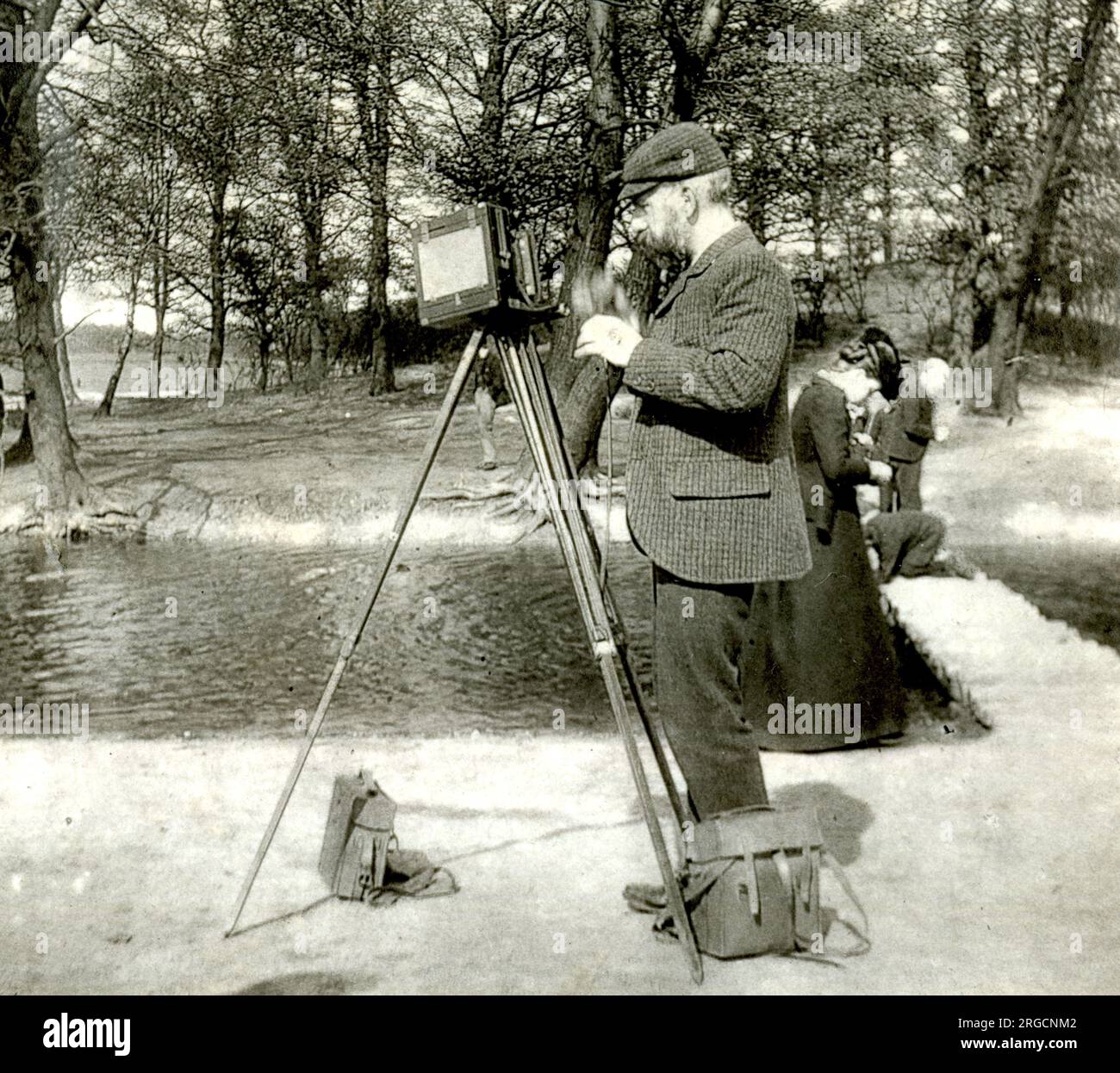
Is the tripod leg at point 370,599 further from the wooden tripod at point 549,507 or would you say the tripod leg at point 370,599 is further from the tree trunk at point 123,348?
the tree trunk at point 123,348

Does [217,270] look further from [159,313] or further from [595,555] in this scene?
[595,555]

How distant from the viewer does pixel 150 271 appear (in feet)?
20.1

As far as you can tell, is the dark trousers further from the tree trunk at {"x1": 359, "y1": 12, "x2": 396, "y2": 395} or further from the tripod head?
the tree trunk at {"x1": 359, "y1": 12, "x2": 396, "y2": 395}

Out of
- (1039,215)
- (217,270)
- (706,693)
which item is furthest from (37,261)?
→ (1039,215)

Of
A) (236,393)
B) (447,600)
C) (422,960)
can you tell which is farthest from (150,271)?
(422,960)

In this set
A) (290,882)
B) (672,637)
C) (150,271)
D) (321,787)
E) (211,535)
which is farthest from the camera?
(211,535)

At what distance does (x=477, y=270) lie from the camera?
2.78m

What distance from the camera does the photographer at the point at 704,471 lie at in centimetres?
248

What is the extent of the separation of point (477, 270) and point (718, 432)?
2.35 ft

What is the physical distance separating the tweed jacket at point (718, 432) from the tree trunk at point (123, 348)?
4365 mm

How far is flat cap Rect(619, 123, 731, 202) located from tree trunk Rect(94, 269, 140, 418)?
4.34 m

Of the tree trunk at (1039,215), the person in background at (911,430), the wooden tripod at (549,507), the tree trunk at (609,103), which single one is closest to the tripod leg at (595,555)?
the wooden tripod at (549,507)
